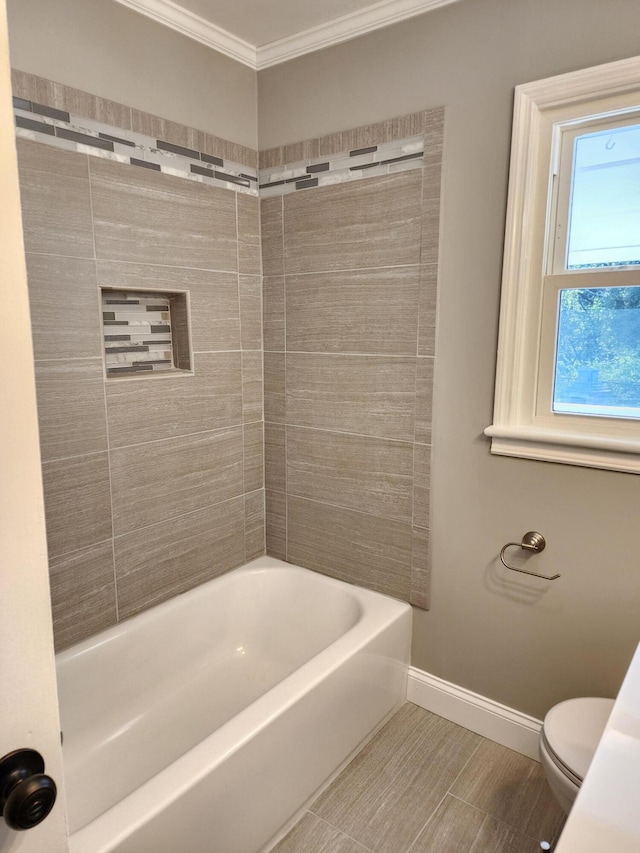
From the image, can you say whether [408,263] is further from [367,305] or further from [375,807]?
[375,807]

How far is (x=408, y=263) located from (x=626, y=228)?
2.33 feet

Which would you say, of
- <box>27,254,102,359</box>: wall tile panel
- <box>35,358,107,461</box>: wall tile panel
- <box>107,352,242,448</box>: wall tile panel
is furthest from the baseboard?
<box>27,254,102,359</box>: wall tile panel

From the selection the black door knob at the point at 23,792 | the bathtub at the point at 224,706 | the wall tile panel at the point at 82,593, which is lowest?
the bathtub at the point at 224,706

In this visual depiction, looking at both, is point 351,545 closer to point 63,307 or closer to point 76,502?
point 76,502

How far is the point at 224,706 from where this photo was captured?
212 centimetres

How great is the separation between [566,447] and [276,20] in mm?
1876

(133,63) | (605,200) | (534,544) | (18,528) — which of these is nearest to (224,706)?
(534,544)

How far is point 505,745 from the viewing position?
210 centimetres

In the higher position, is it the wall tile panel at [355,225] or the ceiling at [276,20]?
the ceiling at [276,20]

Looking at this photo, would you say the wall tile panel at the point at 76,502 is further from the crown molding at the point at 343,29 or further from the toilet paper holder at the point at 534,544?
the crown molding at the point at 343,29

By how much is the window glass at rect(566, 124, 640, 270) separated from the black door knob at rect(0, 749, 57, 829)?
1.88 m

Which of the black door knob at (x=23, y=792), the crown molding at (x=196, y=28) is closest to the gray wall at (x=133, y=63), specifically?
the crown molding at (x=196, y=28)

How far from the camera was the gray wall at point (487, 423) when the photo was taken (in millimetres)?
1766

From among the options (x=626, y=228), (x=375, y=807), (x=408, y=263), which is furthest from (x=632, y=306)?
(x=375, y=807)
